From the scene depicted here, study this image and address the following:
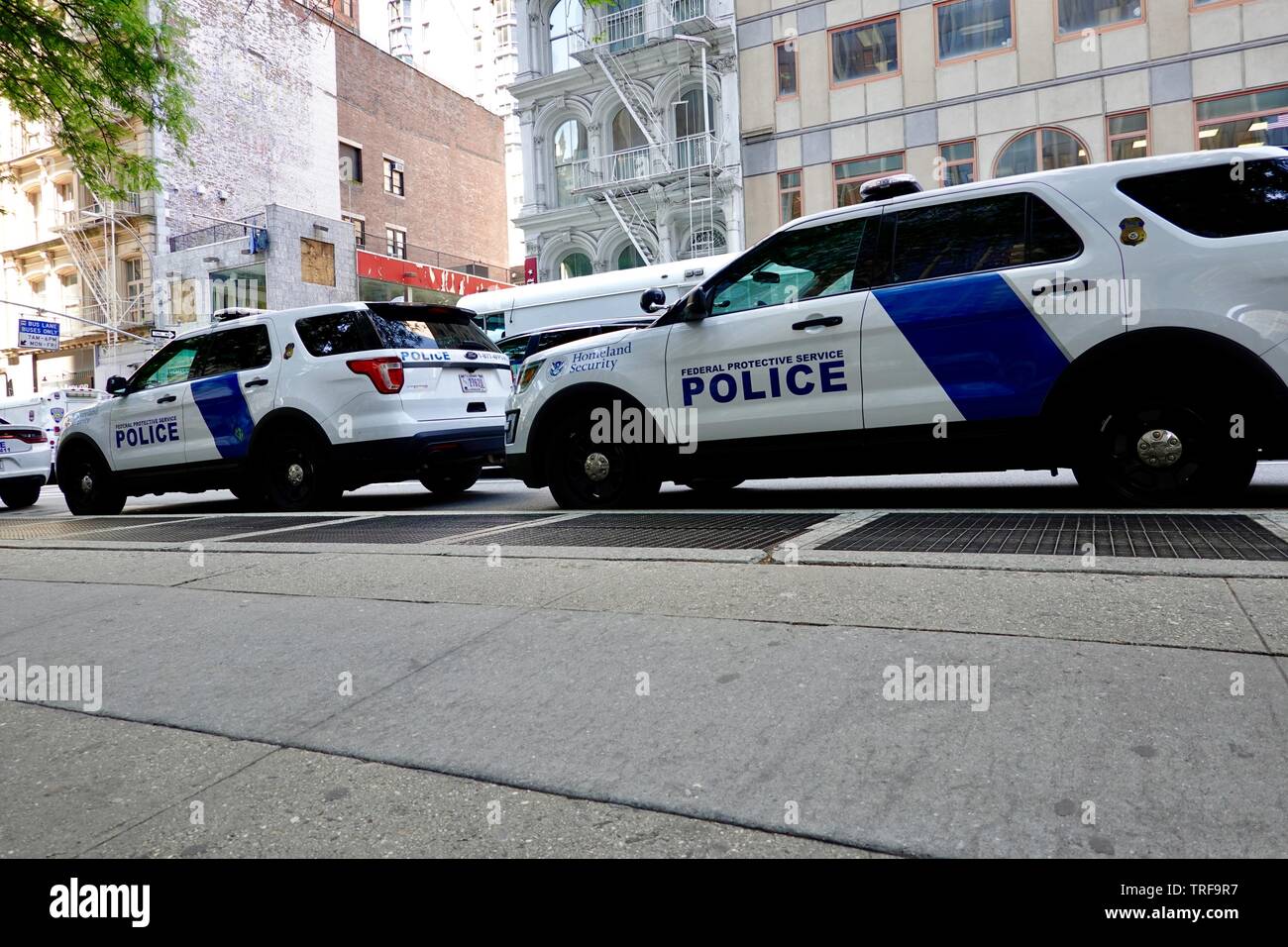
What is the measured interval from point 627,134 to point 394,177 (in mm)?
23554

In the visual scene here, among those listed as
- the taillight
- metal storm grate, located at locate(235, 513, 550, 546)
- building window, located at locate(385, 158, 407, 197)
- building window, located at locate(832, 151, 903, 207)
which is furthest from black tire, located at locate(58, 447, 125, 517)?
building window, located at locate(385, 158, 407, 197)

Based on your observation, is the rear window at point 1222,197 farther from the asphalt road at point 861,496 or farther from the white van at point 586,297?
the white van at point 586,297

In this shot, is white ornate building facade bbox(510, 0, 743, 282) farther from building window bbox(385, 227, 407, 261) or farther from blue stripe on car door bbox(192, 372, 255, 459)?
building window bbox(385, 227, 407, 261)

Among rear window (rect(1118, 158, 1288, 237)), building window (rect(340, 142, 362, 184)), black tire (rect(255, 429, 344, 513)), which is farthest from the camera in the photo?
building window (rect(340, 142, 362, 184))

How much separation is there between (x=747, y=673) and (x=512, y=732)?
76 centimetres

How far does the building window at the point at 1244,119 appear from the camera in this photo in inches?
752

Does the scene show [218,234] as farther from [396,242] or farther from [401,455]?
[401,455]

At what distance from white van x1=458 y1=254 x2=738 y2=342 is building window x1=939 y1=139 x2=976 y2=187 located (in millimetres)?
6943

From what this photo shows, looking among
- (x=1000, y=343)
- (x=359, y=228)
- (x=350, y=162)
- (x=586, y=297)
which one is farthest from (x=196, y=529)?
(x=350, y=162)

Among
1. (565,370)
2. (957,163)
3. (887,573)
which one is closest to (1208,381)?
(887,573)

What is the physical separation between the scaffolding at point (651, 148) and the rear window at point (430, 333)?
1674 centimetres

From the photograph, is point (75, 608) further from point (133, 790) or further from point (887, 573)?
point (887, 573)

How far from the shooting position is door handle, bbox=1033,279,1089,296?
5.55 meters

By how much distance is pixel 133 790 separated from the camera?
2.54 metres
